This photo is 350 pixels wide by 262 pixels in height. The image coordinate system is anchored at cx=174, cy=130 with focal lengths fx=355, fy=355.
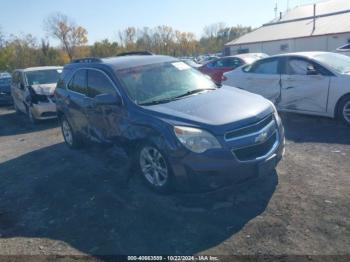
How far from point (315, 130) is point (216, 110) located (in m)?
3.58

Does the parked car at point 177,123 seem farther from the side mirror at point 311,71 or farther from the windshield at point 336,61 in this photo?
the windshield at point 336,61

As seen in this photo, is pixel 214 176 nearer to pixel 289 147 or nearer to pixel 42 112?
pixel 289 147

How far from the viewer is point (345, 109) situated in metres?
6.97

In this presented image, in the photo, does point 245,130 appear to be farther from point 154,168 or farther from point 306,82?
point 306,82

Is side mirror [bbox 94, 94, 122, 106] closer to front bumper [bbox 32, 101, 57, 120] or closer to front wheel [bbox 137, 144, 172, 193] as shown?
front wheel [bbox 137, 144, 172, 193]

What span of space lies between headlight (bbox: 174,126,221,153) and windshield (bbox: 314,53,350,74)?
4.47 m

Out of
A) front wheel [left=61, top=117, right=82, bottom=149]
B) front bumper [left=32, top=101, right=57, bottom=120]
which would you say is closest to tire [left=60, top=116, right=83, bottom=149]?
front wheel [left=61, top=117, right=82, bottom=149]

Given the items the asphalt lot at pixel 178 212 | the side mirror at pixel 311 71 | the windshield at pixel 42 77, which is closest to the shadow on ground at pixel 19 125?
the windshield at pixel 42 77

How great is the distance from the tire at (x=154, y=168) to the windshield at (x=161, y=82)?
715mm

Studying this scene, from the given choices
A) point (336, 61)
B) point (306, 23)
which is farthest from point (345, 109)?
point (306, 23)

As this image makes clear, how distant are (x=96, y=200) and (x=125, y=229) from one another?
1.01 metres

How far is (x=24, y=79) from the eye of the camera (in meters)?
11.5

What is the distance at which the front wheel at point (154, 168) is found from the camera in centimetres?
451

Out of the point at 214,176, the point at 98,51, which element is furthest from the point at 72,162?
the point at 98,51
